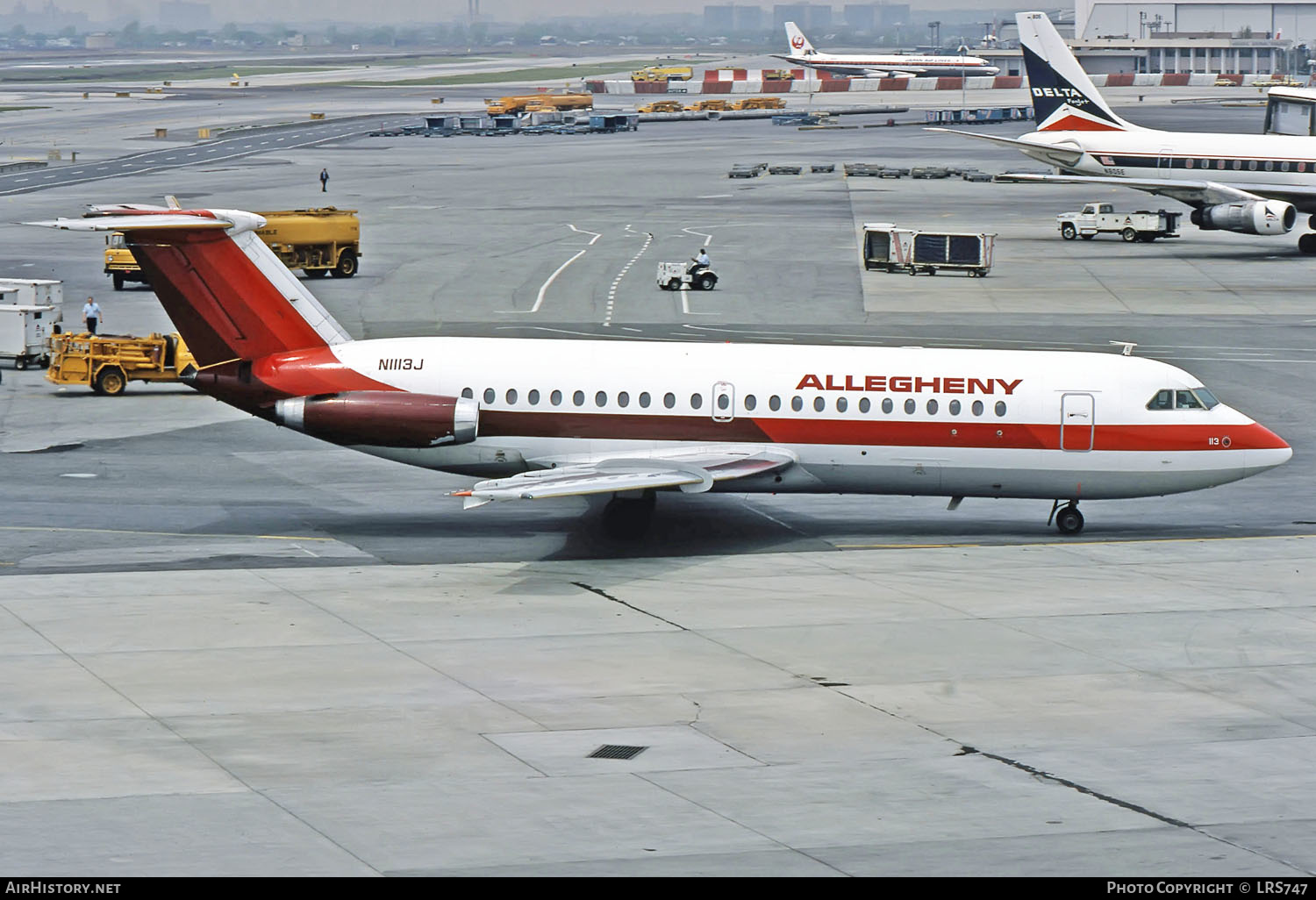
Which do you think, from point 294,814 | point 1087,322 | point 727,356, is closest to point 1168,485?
point 727,356

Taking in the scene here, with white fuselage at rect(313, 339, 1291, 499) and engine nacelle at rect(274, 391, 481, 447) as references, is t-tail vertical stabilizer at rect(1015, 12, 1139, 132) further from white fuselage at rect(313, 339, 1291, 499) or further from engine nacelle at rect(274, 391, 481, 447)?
engine nacelle at rect(274, 391, 481, 447)

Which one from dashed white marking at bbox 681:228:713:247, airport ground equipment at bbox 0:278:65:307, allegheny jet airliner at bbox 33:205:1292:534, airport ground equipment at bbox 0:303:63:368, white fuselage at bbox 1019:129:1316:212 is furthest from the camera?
dashed white marking at bbox 681:228:713:247

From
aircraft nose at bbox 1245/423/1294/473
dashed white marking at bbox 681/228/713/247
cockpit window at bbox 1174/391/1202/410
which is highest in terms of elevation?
dashed white marking at bbox 681/228/713/247

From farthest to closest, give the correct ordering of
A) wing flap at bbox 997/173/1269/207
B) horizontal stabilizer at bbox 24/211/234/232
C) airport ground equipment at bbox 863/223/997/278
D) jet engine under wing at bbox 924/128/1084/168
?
jet engine under wing at bbox 924/128/1084/168, wing flap at bbox 997/173/1269/207, airport ground equipment at bbox 863/223/997/278, horizontal stabilizer at bbox 24/211/234/232

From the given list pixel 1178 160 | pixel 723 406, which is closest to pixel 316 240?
pixel 1178 160

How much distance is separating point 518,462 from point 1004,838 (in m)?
18.2

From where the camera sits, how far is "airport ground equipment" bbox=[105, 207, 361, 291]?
7481 cm

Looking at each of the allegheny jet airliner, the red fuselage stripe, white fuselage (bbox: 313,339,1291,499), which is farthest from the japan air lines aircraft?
the red fuselage stripe

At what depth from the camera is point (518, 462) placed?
35.6 metres

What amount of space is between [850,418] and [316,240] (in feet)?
148

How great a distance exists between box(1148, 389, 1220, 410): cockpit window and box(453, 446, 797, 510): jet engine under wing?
7619mm

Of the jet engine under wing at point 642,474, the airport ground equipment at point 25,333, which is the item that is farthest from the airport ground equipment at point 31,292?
the jet engine under wing at point 642,474

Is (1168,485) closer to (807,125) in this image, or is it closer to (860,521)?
(860,521)

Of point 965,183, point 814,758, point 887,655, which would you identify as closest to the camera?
point 814,758
